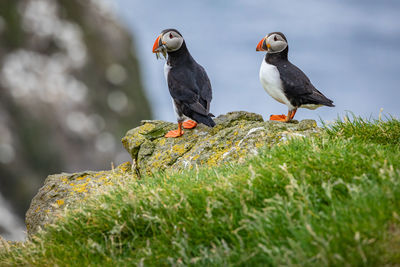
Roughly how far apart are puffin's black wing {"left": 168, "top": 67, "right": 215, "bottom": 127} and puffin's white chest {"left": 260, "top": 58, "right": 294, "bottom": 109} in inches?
57.4

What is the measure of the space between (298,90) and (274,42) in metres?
1.24

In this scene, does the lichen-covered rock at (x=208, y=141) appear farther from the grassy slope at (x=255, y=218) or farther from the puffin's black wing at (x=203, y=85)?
the grassy slope at (x=255, y=218)

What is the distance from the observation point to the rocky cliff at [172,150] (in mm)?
7875

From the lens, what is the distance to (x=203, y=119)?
355 inches

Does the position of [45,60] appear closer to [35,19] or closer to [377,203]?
[35,19]

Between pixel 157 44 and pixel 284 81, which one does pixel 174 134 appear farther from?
pixel 284 81

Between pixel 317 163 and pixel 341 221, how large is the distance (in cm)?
123

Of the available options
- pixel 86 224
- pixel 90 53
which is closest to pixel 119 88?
pixel 90 53

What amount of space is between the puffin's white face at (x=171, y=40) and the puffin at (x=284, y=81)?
1828mm

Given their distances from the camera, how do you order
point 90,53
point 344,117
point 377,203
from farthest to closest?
1. point 90,53
2. point 344,117
3. point 377,203

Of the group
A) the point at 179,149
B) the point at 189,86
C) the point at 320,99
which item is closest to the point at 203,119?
the point at 179,149

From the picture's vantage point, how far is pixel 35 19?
56.2 metres

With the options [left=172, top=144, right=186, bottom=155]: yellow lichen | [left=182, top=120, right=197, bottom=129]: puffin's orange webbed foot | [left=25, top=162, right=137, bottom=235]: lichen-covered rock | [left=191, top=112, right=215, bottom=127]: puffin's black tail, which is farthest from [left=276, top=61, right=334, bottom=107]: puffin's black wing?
[left=25, top=162, right=137, bottom=235]: lichen-covered rock

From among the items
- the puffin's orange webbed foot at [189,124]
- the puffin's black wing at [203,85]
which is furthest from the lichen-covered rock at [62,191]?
the puffin's black wing at [203,85]
